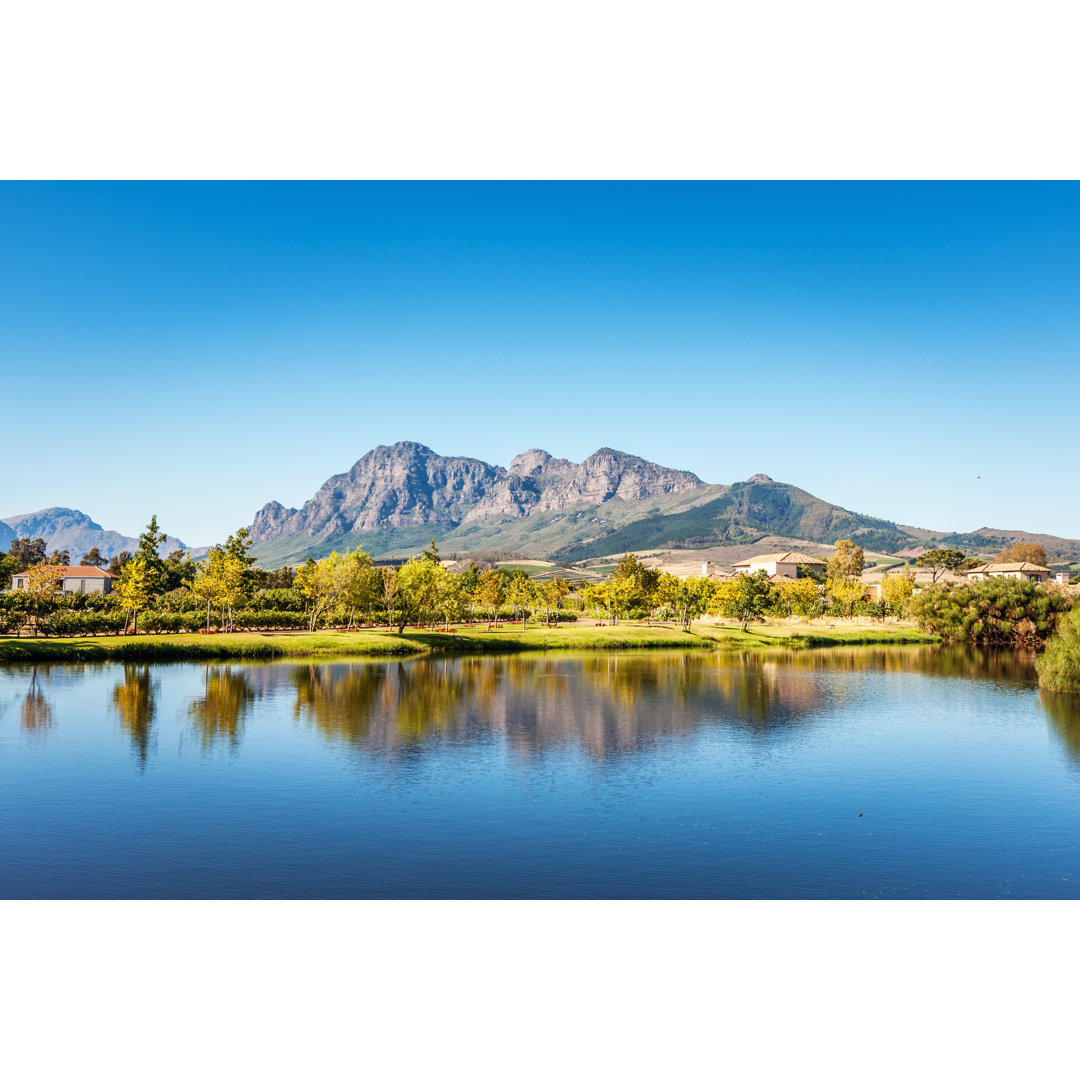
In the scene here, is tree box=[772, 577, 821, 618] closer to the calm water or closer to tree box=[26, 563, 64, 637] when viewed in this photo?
the calm water

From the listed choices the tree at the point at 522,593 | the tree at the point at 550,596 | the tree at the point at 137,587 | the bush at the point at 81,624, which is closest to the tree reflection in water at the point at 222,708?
the tree at the point at 137,587

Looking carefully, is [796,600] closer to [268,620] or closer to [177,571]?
[268,620]

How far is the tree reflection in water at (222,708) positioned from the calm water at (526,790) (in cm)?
25

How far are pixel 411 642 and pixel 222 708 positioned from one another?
114 feet

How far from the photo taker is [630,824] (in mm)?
25703

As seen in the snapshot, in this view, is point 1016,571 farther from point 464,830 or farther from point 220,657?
point 464,830

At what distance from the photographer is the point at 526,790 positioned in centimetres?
2955

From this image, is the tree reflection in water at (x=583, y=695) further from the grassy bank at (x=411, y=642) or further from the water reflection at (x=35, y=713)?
the water reflection at (x=35, y=713)

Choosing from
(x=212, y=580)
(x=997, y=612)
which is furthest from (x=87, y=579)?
(x=997, y=612)

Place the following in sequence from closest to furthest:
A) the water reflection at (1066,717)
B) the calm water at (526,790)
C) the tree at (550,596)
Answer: the calm water at (526,790) < the water reflection at (1066,717) < the tree at (550,596)

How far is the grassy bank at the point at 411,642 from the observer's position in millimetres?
65438

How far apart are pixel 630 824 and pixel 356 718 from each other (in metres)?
20.7

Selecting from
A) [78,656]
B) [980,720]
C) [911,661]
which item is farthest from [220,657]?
[911,661]

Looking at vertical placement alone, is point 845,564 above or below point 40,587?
above
